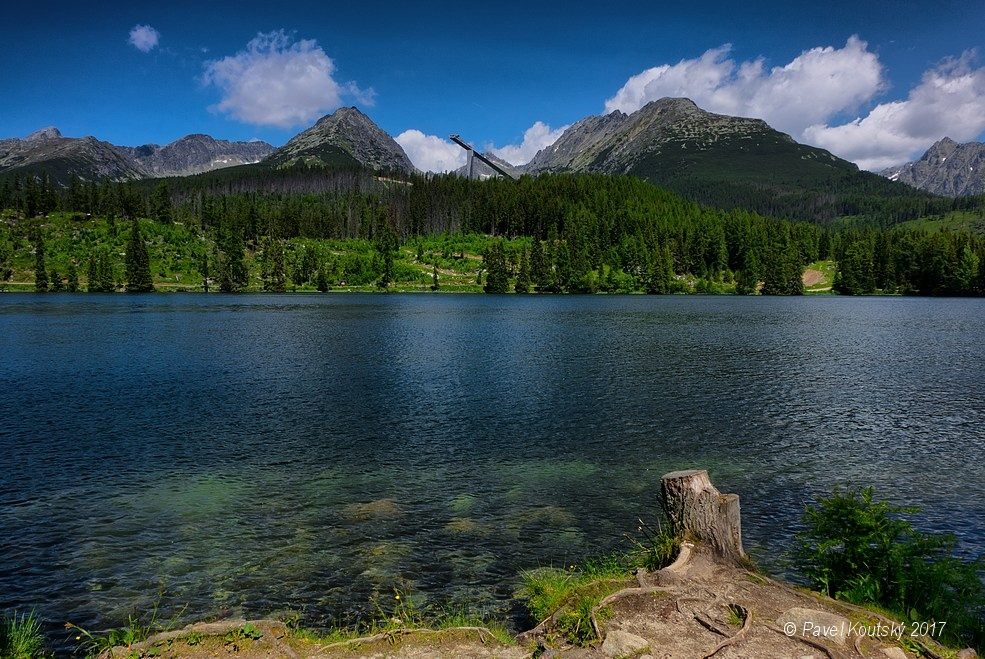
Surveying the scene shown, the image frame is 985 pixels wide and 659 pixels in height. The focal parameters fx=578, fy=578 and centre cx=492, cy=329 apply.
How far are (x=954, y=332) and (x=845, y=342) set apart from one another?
2435 centimetres

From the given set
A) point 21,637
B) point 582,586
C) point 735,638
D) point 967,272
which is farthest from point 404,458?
point 967,272

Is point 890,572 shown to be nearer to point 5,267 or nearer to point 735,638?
point 735,638

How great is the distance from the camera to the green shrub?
37.2ft

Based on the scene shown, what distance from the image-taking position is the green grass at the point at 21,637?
1059 centimetres

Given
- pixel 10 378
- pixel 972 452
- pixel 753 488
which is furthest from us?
pixel 10 378

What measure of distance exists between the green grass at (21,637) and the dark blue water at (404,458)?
23.5 inches

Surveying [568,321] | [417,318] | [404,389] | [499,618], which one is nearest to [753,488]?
[499,618]

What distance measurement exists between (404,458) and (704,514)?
1549 centimetres

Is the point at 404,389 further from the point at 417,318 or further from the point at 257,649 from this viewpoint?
the point at 417,318

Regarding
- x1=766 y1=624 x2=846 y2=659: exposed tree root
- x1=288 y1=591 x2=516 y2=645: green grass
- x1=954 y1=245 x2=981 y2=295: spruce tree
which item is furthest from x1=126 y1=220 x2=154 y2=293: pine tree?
x1=954 y1=245 x2=981 y2=295: spruce tree

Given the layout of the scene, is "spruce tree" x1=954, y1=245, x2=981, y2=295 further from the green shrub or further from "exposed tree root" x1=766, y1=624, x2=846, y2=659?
"exposed tree root" x1=766, y1=624, x2=846, y2=659

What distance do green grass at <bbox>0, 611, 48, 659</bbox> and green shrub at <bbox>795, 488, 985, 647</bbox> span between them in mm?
15875

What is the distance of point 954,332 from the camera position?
260 ft

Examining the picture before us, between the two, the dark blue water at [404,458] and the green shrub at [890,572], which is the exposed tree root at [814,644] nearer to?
the green shrub at [890,572]
